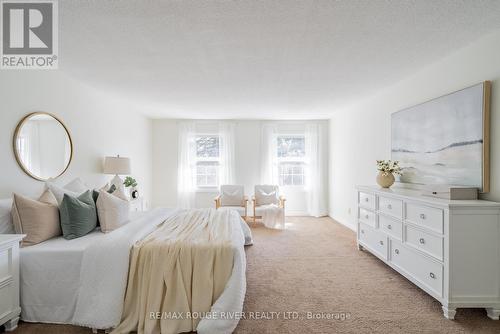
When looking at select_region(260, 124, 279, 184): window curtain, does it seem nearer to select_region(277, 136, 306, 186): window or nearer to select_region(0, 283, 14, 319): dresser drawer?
select_region(277, 136, 306, 186): window

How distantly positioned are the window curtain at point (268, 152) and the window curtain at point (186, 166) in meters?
1.79

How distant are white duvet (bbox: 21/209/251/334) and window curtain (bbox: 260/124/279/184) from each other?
4.17 m

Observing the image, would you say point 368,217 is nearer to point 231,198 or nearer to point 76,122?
point 231,198

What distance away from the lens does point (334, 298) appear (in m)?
2.41

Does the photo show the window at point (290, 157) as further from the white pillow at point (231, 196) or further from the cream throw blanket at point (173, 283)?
the cream throw blanket at point (173, 283)

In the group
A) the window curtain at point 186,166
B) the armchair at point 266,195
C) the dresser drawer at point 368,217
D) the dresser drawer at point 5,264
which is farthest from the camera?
the window curtain at point 186,166

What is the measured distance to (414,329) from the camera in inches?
77.9

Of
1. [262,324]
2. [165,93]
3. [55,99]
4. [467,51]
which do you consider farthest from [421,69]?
[55,99]

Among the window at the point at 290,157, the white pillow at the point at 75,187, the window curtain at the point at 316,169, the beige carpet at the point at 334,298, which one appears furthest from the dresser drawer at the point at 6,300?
the window curtain at the point at 316,169

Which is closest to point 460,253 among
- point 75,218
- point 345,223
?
point 345,223

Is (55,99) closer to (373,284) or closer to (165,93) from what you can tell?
(165,93)

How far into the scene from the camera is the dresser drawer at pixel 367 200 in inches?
129

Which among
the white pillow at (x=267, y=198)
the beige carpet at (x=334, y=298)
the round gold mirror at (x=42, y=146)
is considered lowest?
the beige carpet at (x=334, y=298)

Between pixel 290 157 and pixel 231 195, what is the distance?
Result: 6.32 feet
